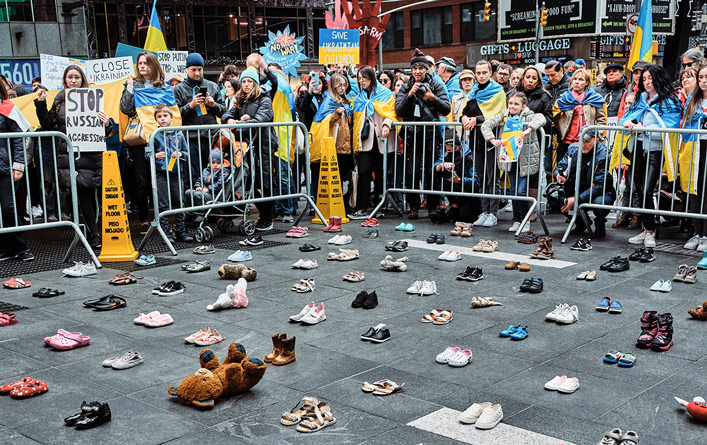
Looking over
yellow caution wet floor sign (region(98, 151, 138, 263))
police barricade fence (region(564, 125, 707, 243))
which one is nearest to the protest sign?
yellow caution wet floor sign (region(98, 151, 138, 263))

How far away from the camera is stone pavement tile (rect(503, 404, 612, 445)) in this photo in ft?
13.6

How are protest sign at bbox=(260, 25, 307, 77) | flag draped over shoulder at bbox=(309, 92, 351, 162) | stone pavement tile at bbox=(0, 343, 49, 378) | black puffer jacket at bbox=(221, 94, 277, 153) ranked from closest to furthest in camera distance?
stone pavement tile at bbox=(0, 343, 49, 378)
black puffer jacket at bbox=(221, 94, 277, 153)
flag draped over shoulder at bbox=(309, 92, 351, 162)
protest sign at bbox=(260, 25, 307, 77)

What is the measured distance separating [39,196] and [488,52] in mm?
46994

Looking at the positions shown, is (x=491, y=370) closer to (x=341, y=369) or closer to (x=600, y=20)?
(x=341, y=369)

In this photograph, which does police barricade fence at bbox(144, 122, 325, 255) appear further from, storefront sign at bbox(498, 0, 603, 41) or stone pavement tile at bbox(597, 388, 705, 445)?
storefront sign at bbox(498, 0, 603, 41)

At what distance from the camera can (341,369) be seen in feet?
17.2

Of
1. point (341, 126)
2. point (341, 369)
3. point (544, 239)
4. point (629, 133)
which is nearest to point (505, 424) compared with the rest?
point (341, 369)

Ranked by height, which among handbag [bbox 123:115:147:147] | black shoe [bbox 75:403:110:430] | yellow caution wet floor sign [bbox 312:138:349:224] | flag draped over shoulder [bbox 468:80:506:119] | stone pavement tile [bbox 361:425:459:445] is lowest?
stone pavement tile [bbox 361:425:459:445]

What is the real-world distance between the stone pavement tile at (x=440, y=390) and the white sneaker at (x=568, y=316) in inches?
59.6

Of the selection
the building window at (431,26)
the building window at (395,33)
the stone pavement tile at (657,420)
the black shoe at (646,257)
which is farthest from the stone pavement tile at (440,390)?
the building window at (395,33)

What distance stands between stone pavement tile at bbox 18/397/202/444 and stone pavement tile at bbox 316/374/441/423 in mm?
898

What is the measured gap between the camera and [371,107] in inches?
489

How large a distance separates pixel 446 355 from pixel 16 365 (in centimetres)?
308

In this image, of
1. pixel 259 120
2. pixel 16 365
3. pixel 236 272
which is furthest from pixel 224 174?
pixel 16 365
